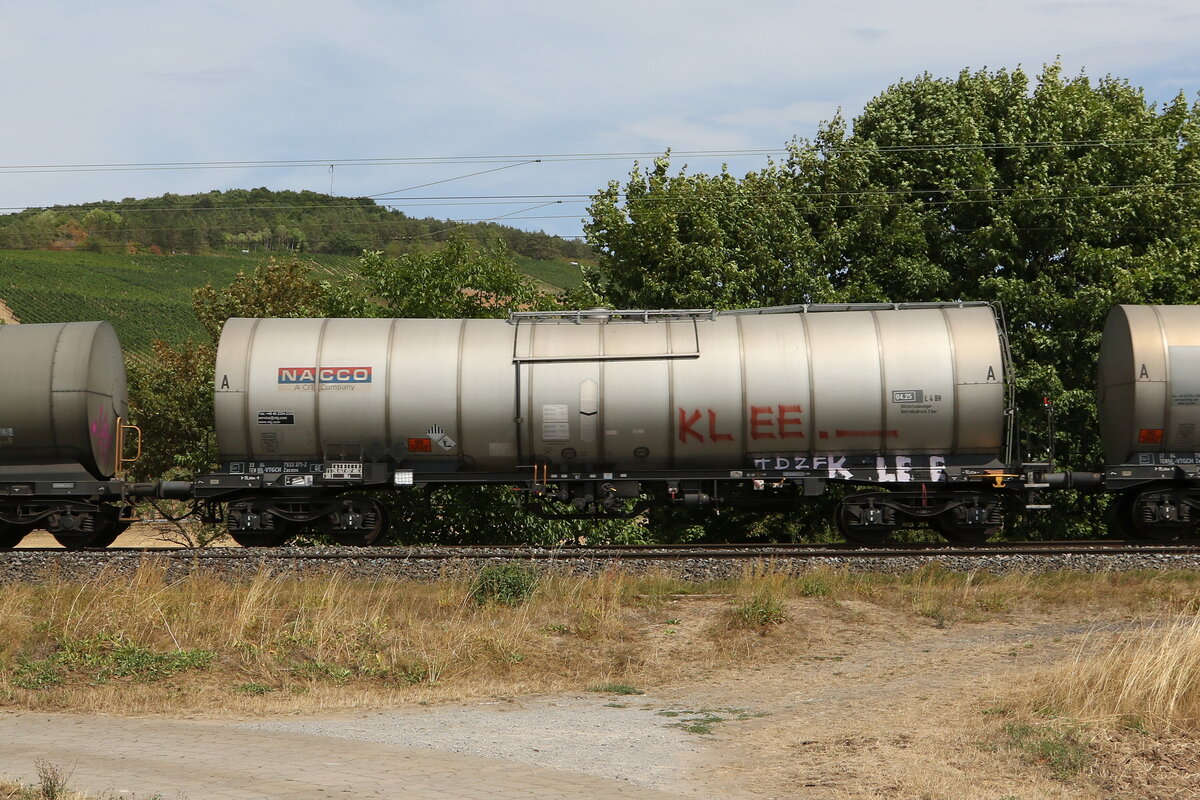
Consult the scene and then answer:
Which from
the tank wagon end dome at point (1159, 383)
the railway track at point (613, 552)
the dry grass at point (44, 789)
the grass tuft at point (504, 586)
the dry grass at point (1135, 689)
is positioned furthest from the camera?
the tank wagon end dome at point (1159, 383)

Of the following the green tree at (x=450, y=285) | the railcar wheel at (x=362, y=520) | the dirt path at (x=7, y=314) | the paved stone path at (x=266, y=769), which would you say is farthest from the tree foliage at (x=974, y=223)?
the dirt path at (x=7, y=314)

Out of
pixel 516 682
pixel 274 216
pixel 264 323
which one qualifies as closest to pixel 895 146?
pixel 264 323

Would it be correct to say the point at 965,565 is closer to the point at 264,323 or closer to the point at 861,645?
the point at 861,645

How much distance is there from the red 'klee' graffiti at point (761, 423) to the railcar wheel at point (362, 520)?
5.63m

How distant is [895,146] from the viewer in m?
29.2

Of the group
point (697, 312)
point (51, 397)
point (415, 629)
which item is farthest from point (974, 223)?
point (51, 397)

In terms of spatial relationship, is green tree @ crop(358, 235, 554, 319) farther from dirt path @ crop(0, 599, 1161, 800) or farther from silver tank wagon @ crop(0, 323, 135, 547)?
dirt path @ crop(0, 599, 1161, 800)

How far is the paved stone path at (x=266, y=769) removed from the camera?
786cm

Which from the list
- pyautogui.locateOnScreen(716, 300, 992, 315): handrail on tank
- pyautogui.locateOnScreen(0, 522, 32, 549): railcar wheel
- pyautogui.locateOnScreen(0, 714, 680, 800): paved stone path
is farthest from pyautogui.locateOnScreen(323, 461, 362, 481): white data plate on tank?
pyautogui.locateOnScreen(0, 714, 680, 800): paved stone path

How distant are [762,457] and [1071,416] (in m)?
10.2

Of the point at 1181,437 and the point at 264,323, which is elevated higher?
the point at 264,323

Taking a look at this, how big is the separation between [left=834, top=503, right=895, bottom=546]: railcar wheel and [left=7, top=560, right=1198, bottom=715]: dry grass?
269 centimetres

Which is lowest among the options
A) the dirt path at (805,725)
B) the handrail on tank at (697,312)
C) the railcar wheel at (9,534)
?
the dirt path at (805,725)

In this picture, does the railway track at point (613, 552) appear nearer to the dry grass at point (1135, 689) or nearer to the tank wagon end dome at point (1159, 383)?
the tank wagon end dome at point (1159, 383)
